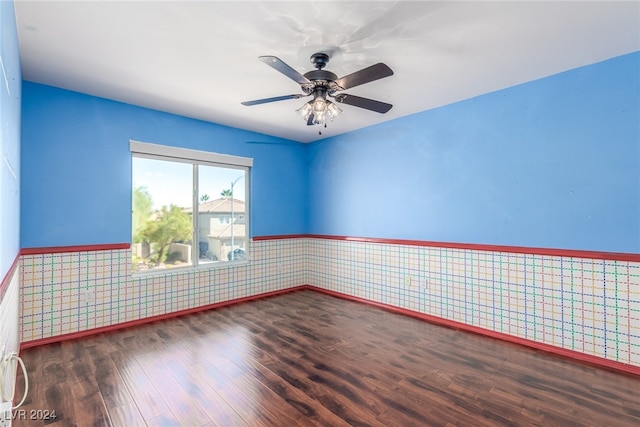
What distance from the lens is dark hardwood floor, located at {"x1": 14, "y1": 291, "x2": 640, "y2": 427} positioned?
1.88 meters

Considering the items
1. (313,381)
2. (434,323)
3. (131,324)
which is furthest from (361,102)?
→ (131,324)

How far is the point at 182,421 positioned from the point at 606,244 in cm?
343

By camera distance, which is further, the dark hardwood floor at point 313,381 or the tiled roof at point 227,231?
the tiled roof at point 227,231

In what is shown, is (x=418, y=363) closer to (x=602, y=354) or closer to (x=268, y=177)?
(x=602, y=354)

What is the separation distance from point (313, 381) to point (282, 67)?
7.32ft

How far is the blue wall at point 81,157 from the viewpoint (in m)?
2.90

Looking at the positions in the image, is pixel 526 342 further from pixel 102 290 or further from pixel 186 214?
pixel 102 290

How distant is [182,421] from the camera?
1.84m

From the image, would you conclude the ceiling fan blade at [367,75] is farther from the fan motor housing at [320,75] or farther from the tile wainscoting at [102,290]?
the tile wainscoting at [102,290]

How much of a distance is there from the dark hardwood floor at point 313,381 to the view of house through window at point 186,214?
934 mm

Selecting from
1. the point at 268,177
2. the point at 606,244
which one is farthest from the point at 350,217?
the point at 606,244

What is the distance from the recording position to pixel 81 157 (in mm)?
3164

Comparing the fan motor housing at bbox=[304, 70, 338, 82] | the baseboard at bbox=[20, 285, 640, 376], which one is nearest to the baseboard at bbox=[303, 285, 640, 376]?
the baseboard at bbox=[20, 285, 640, 376]

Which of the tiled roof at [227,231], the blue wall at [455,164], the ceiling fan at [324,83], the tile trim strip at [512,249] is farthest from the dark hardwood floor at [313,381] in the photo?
the ceiling fan at [324,83]
